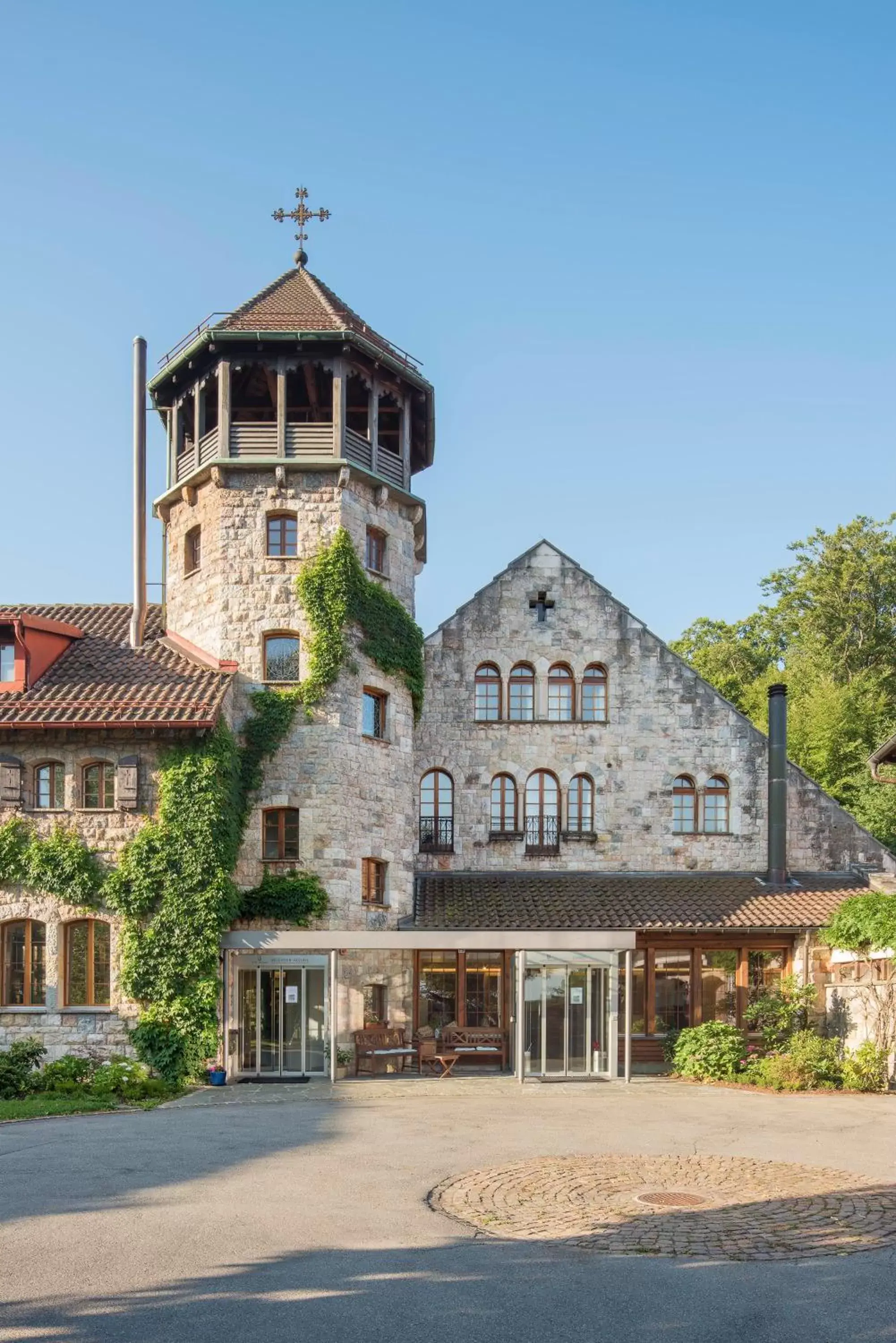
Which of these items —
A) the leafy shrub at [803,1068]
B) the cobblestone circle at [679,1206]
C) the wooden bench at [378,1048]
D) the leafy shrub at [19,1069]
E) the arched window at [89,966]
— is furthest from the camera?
the wooden bench at [378,1048]

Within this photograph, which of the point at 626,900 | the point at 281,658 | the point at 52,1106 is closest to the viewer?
the point at 52,1106

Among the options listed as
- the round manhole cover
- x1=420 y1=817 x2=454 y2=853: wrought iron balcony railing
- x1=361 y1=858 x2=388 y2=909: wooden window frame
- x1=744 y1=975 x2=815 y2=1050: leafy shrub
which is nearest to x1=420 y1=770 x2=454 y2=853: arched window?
x1=420 y1=817 x2=454 y2=853: wrought iron balcony railing

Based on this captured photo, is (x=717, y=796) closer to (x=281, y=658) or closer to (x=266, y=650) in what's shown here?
(x=281, y=658)

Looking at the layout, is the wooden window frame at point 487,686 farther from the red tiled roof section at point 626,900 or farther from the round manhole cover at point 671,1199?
the round manhole cover at point 671,1199

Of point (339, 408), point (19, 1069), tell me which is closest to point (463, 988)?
point (19, 1069)

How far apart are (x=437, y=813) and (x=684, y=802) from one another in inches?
240

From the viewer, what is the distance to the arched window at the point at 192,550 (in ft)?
99.0

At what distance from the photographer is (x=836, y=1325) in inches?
367

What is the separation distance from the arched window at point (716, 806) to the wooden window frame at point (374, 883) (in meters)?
8.36

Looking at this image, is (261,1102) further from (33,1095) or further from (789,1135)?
(789,1135)

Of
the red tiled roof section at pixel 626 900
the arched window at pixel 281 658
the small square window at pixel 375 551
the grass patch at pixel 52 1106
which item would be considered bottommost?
the grass patch at pixel 52 1106

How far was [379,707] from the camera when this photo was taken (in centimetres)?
2967

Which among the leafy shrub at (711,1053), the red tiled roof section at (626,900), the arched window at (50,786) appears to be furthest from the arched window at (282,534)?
the leafy shrub at (711,1053)

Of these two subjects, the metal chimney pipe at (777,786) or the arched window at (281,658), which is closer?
the arched window at (281,658)
